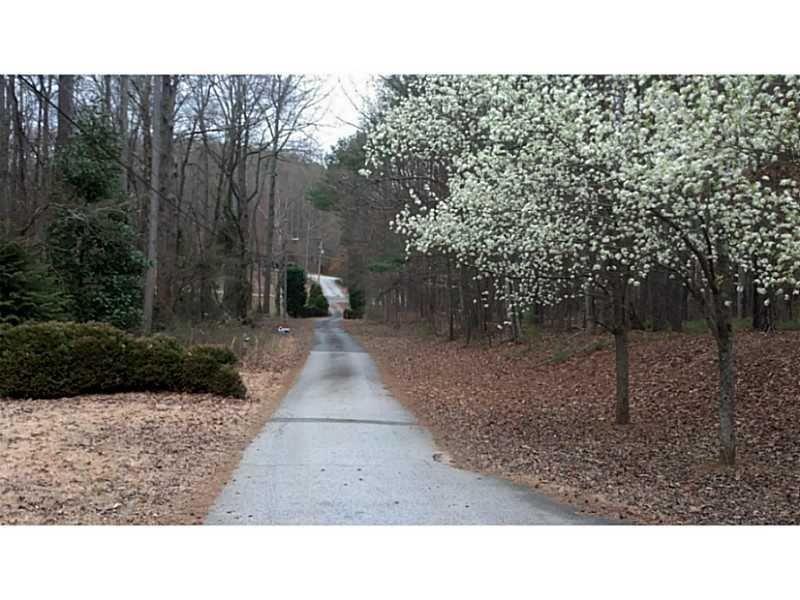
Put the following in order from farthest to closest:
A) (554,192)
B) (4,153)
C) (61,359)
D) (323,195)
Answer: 1. (323,195)
2. (4,153)
3. (61,359)
4. (554,192)

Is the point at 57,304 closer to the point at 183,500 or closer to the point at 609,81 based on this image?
the point at 183,500

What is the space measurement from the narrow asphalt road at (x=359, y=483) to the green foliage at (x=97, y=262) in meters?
8.48

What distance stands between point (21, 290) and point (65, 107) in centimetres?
778

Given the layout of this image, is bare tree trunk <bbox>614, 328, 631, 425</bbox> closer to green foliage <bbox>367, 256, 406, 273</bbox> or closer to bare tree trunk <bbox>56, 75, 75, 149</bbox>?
green foliage <bbox>367, 256, 406, 273</bbox>

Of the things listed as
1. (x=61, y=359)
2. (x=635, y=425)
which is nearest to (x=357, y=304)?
(x=61, y=359)

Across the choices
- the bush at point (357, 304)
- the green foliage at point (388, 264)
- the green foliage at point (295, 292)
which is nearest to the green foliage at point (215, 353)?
the green foliage at point (388, 264)

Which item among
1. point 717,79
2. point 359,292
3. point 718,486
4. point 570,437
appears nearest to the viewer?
point 717,79

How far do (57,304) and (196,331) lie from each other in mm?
6215

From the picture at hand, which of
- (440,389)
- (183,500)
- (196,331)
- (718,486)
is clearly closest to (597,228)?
(718,486)

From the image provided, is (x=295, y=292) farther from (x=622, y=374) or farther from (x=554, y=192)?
(x=554, y=192)

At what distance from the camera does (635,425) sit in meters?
10.8

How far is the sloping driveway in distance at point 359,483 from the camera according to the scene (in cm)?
616

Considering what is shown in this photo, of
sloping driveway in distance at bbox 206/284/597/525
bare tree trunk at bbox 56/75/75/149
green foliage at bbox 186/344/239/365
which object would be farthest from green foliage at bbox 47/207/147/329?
sloping driveway in distance at bbox 206/284/597/525

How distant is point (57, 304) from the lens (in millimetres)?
15352
